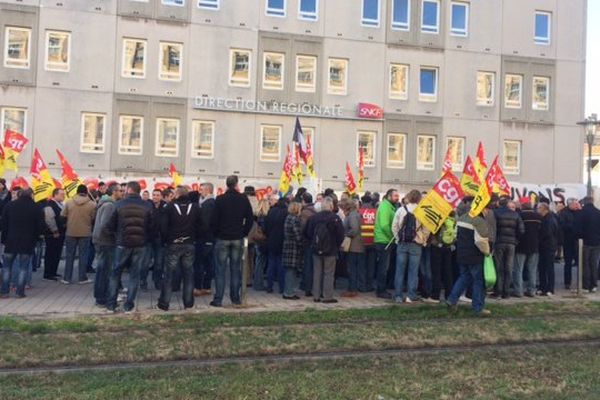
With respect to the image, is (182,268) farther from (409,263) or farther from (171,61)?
(171,61)

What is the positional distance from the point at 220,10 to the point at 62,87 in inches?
330

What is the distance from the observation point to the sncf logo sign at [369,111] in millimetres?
32312

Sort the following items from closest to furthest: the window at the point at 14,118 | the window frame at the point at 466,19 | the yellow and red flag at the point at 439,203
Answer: the yellow and red flag at the point at 439,203
the window at the point at 14,118
the window frame at the point at 466,19

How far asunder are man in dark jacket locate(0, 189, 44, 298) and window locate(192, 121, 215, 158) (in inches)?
737

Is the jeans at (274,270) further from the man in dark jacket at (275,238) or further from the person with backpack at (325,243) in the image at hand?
the person with backpack at (325,243)

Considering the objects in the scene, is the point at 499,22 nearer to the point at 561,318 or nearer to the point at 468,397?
the point at 561,318

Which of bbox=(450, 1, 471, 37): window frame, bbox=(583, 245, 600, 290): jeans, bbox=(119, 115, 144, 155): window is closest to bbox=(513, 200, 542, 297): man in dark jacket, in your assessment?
bbox=(583, 245, 600, 290): jeans

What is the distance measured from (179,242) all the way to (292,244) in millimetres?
2451

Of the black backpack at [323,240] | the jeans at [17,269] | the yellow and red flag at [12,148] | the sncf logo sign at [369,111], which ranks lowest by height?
the jeans at [17,269]

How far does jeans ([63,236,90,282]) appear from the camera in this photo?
13.7 meters

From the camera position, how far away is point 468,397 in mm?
6480

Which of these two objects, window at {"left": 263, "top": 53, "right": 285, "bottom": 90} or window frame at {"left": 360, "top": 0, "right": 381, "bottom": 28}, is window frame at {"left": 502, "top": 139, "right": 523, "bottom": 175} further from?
window at {"left": 263, "top": 53, "right": 285, "bottom": 90}

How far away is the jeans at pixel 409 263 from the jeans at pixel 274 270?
2.53 meters

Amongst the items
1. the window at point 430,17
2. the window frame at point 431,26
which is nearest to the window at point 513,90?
the window frame at point 431,26
